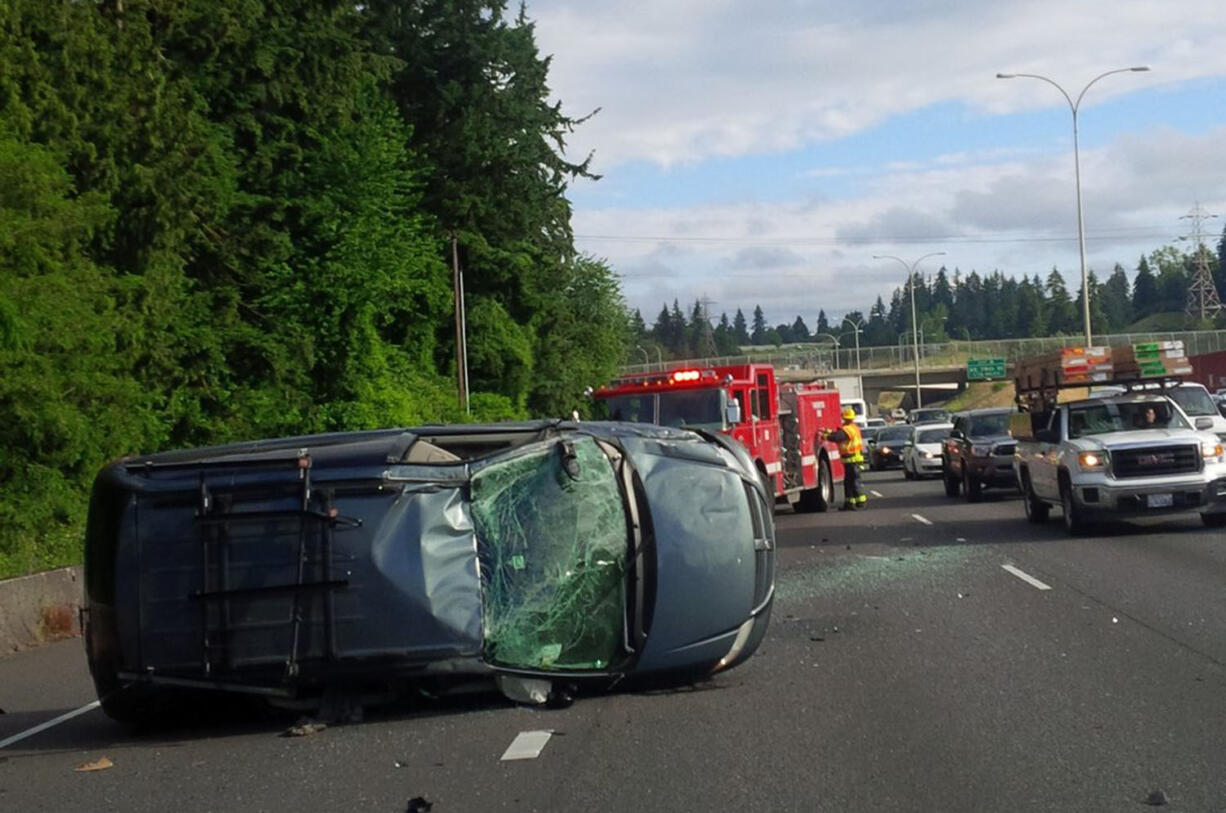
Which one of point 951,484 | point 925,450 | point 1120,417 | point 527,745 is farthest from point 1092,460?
point 925,450

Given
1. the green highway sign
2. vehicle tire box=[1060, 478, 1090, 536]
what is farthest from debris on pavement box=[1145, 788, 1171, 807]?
the green highway sign

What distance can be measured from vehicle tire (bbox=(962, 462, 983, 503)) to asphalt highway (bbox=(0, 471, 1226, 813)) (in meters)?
16.2

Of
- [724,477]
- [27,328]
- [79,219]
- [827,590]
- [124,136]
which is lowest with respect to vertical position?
[827,590]

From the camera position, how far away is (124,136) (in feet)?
98.5

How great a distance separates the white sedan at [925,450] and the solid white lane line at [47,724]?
3209 cm

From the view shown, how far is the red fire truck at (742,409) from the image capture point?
24922mm

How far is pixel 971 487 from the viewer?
3075cm

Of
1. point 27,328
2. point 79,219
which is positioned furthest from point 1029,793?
point 79,219

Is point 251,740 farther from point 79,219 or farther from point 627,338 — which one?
point 627,338

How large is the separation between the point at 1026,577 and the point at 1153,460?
4.73m

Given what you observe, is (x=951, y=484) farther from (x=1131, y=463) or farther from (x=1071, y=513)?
(x=1131, y=463)

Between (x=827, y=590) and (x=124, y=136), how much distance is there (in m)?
19.4

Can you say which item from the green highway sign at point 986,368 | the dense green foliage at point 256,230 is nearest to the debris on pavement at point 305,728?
the dense green foliage at point 256,230

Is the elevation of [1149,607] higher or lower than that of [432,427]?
lower
